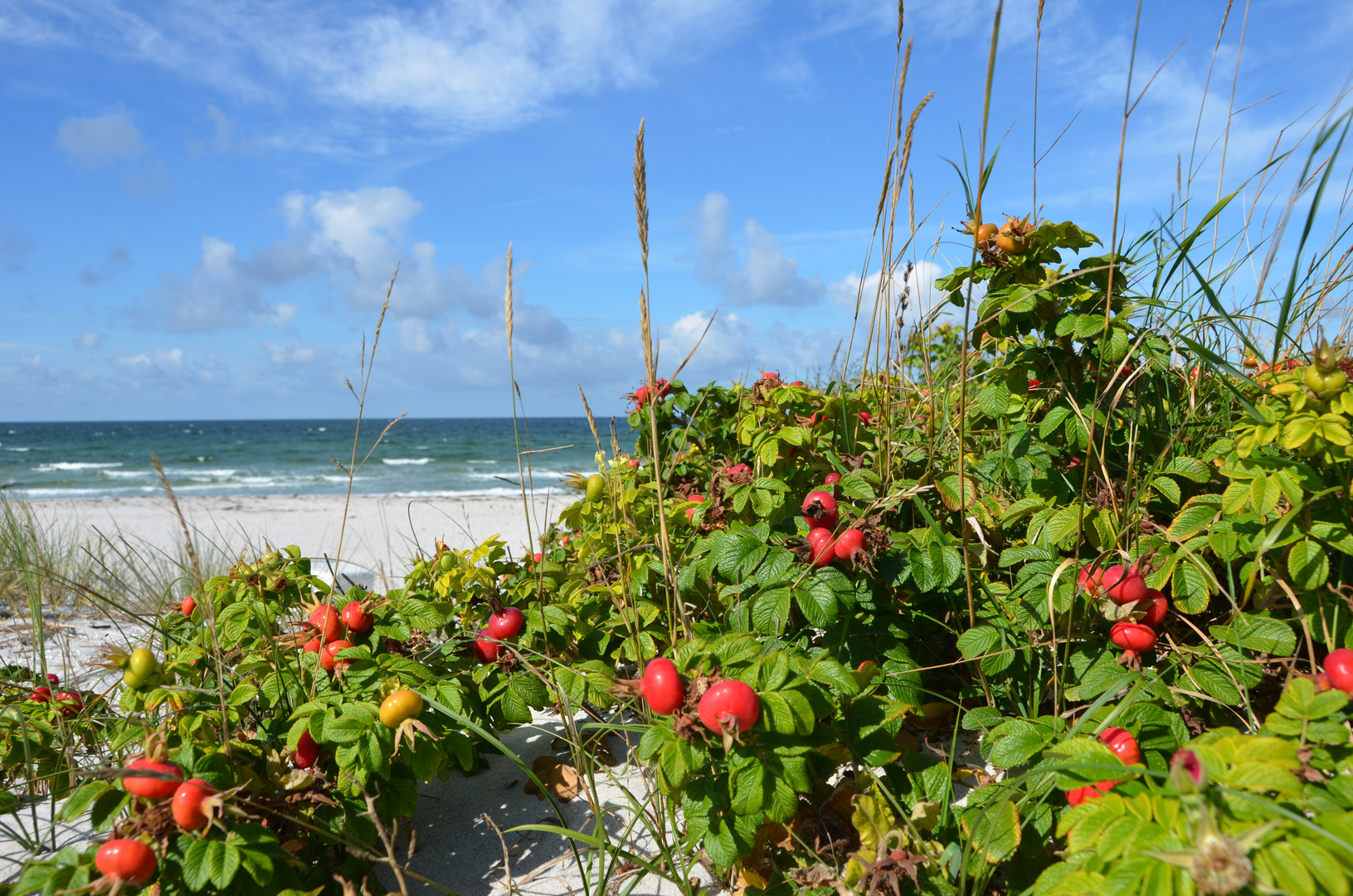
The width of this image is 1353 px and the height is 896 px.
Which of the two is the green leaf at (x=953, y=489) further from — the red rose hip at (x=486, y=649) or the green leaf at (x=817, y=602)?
the red rose hip at (x=486, y=649)

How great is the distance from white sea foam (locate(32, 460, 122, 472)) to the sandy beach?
44.0 feet

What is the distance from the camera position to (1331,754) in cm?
92

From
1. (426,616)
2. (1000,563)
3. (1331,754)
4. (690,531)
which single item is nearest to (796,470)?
(690,531)

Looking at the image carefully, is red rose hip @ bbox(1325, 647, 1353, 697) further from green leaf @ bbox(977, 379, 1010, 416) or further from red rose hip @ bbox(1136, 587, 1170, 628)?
green leaf @ bbox(977, 379, 1010, 416)

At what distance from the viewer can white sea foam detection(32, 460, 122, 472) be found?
70.0 ft

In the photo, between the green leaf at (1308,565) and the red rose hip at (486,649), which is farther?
the red rose hip at (486,649)

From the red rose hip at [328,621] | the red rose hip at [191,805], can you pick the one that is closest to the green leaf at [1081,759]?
the red rose hip at [191,805]

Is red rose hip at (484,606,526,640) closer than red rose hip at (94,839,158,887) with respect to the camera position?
No

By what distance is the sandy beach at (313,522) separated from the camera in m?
6.25

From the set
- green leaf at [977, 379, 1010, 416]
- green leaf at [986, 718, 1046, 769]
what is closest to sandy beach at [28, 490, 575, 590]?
green leaf at [977, 379, 1010, 416]

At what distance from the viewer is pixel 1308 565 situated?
3.61 ft

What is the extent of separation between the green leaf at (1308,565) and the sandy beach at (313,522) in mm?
4783

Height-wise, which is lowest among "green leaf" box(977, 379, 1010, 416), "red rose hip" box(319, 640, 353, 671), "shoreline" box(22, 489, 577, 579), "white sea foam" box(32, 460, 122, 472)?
"shoreline" box(22, 489, 577, 579)

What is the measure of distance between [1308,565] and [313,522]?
9.29 metres
